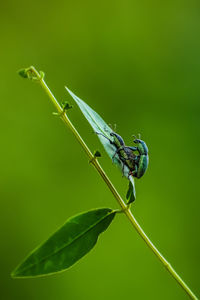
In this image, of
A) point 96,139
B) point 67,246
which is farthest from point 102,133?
point 96,139

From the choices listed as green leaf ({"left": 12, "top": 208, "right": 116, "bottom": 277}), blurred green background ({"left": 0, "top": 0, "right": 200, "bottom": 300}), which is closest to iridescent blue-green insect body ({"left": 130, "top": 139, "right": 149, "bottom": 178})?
green leaf ({"left": 12, "top": 208, "right": 116, "bottom": 277})

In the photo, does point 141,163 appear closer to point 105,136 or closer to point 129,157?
point 129,157

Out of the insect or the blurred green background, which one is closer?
the insect

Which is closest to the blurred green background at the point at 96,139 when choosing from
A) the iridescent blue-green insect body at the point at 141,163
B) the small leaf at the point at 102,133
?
the iridescent blue-green insect body at the point at 141,163

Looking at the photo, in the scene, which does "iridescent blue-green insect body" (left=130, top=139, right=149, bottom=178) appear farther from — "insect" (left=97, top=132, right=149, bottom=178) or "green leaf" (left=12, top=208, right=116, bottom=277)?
"green leaf" (left=12, top=208, right=116, bottom=277)

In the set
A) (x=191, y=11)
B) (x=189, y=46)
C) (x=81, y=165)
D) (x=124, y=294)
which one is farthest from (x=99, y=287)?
(x=191, y=11)
